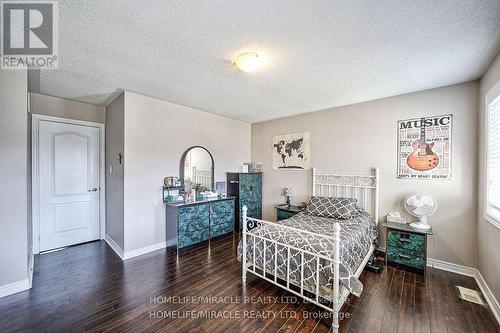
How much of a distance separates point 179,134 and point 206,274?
2432 millimetres

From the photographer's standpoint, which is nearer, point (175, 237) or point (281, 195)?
point (175, 237)

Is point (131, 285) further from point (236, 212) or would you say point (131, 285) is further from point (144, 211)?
point (236, 212)

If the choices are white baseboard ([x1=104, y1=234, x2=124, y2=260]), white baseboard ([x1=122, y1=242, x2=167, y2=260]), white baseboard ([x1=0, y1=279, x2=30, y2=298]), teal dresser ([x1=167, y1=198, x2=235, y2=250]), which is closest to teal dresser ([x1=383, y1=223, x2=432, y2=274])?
teal dresser ([x1=167, y1=198, x2=235, y2=250])

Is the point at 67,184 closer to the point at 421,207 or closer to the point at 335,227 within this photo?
the point at 335,227

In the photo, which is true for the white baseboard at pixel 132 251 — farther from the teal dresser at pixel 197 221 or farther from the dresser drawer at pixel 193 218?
the dresser drawer at pixel 193 218

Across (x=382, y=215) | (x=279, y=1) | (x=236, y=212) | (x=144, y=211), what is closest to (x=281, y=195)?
(x=236, y=212)

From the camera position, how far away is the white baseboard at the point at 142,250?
3147 millimetres

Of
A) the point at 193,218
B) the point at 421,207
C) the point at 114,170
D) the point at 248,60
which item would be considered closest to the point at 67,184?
the point at 114,170

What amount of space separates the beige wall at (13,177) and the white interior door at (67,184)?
1335mm

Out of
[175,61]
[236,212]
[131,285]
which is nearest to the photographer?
[175,61]

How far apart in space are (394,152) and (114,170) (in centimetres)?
467

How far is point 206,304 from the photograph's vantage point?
212cm

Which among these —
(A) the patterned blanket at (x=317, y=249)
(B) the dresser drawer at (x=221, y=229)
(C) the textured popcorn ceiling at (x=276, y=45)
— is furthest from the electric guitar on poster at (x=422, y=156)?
(B) the dresser drawer at (x=221, y=229)

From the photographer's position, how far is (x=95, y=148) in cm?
386
